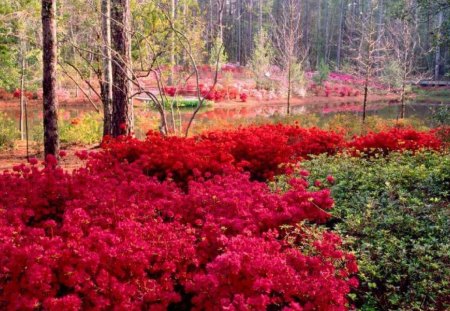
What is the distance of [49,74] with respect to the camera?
6.95 meters

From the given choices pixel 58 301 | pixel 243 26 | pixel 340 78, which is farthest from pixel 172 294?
pixel 243 26

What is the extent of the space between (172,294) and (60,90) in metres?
31.3

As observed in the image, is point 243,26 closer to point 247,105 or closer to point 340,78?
point 340,78

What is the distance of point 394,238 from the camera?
4160 mm

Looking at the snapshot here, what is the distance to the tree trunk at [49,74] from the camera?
22.2 feet

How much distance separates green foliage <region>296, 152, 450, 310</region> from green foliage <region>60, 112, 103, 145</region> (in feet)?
24.8

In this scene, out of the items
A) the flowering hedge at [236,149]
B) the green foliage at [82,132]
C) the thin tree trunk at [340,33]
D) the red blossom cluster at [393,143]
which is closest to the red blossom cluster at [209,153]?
the flowering hedge at [236,149]

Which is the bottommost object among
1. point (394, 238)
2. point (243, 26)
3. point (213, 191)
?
point (394, 238)

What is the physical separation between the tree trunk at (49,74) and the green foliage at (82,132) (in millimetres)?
4788

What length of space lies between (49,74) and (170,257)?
4.83 metres

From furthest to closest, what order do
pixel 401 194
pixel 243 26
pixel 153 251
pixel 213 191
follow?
pixel 243 26 → pixel 401 194 → pixel 213 191 → pixel 153 251

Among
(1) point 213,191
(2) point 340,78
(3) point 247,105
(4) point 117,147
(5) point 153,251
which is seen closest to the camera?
(5) point 153,251

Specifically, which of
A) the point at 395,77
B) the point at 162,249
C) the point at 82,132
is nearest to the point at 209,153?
the point at 162,249

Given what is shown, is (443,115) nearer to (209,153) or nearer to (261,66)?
(209,153)
